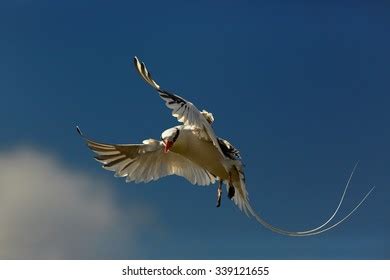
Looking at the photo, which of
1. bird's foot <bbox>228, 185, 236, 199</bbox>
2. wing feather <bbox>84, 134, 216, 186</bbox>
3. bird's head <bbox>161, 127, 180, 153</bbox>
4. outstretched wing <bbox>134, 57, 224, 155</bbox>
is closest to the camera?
outstretched wing <bbox>134, 57, 224, 155</bbox>

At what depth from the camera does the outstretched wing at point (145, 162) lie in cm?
547

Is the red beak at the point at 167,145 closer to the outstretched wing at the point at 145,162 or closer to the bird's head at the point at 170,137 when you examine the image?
the bird's head at the point at 170,137

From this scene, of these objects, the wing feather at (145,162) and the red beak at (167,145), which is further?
the wing feather at (145,162)

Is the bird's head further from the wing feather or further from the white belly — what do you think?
the wing feather

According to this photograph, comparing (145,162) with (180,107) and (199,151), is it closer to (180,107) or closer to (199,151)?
(199,151)

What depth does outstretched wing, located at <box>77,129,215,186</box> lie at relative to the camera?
5.47 m

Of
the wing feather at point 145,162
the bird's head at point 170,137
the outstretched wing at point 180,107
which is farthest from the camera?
the wing feather at point 145,162

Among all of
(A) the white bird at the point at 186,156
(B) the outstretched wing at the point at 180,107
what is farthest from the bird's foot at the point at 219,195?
(B) the outstretched wing at the point at 180,107

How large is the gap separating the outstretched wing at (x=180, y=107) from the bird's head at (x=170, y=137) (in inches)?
10.4

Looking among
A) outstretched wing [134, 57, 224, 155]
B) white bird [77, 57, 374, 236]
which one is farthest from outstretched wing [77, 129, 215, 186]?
outstretched wing [134, 57, 224, 155]

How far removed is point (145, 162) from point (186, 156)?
480 millimetres

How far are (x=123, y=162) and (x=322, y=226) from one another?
2.12 meters
